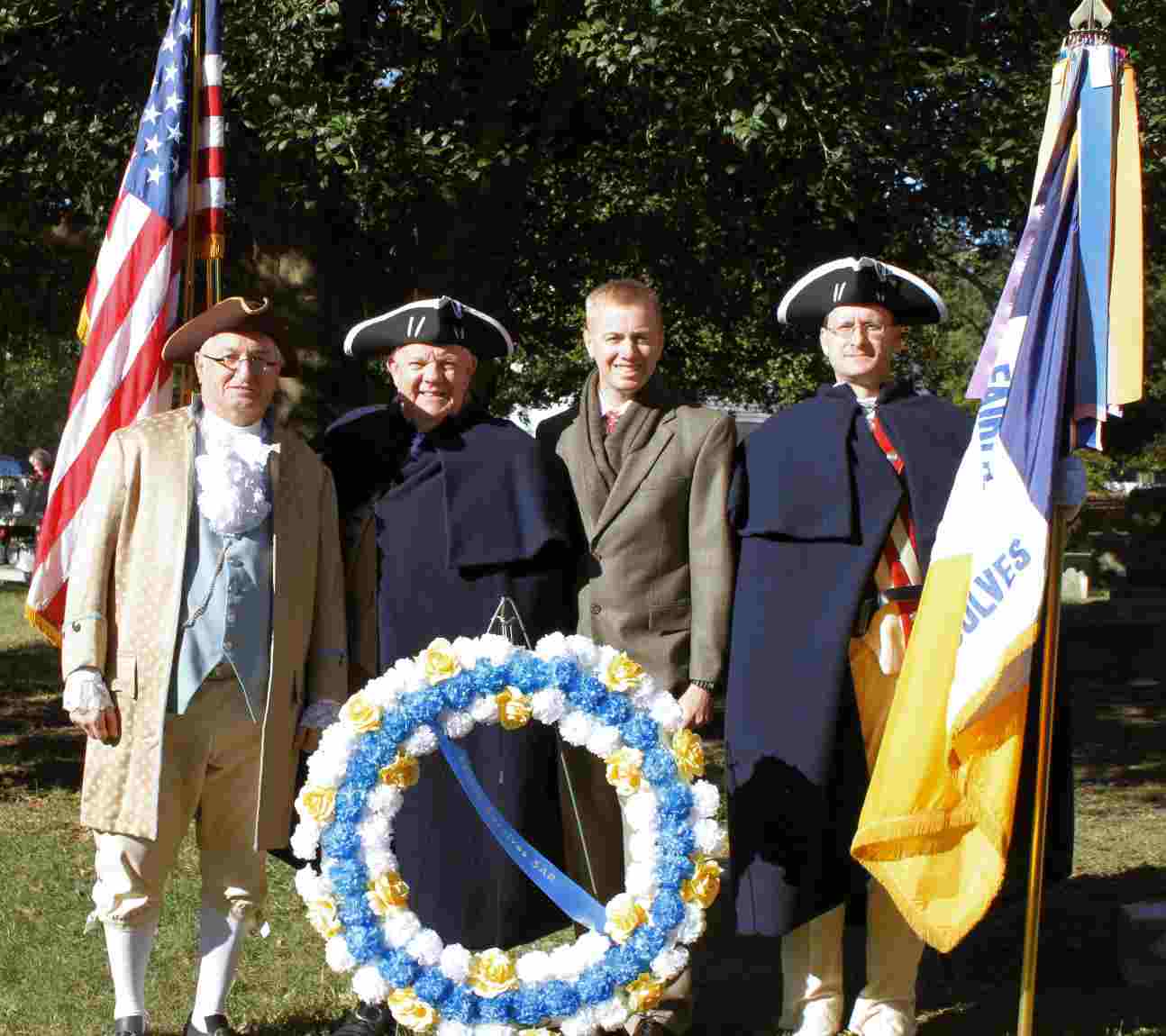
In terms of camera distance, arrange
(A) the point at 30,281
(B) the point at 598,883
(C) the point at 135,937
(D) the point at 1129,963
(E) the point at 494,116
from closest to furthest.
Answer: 1. (C) the point at 135,937
2. (B) the point at 598,883
3. (D) the point at 1129,963
4. (E) the point at 494,116
5. (A) the point at 30,281

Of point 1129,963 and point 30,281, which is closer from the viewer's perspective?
point 1129,963

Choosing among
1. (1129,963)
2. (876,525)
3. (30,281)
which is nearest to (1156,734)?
(1129,963)

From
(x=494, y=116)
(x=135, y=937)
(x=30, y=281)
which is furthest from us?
(x=30, y=281)

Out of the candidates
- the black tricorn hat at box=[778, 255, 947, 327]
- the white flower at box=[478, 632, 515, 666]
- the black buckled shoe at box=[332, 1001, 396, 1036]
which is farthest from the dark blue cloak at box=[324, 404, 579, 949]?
the black tricorn hat at box=[778, 255, 947, 327]

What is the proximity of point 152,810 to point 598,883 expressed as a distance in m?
1.38

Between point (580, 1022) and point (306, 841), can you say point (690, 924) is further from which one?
point (306, 841)

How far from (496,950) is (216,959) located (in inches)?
36.6

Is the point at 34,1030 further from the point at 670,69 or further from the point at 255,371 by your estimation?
the point at 670,69

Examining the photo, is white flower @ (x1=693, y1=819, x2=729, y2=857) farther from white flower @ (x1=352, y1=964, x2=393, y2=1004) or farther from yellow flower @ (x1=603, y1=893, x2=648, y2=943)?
white flower @ (x1=352, y1=964, x2=393, y2=1004)

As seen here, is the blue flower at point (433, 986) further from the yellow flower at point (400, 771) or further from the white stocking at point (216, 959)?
the white stocking at point (216, 959)

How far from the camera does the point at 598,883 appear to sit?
5090mm

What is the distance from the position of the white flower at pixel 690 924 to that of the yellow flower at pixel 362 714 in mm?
999

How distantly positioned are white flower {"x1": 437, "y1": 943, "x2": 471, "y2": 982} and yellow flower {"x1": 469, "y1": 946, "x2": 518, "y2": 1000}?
17 mm

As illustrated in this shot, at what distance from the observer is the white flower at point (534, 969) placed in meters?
4.48
